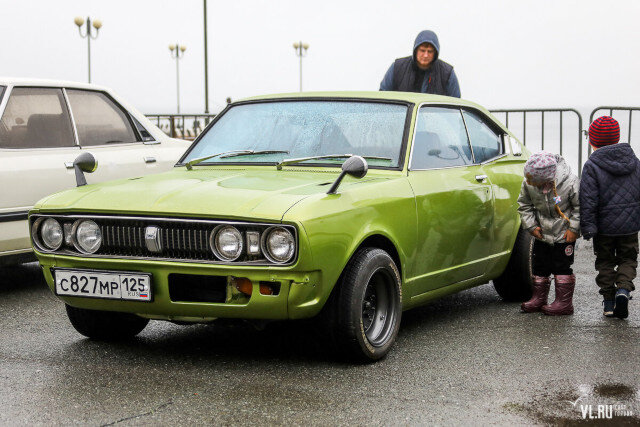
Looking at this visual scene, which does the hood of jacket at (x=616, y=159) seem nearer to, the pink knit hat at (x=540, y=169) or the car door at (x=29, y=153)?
the pink knit hat at (x=540, y=169)

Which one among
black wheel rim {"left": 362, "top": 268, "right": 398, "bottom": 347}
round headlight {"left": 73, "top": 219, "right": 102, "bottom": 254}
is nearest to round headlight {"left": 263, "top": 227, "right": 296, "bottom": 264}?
black wheel rim {"left": 362, "top": 268, "right": 398, "bottom": 347}

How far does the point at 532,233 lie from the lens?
21.7 ft

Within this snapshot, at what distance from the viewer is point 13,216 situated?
7328 mm

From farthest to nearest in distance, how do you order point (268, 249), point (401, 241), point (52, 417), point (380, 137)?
point (380, 137) → point (401, 241) → point (268, 249) → point (52, 417)

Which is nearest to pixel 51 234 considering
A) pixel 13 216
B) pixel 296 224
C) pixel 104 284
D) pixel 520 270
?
pixel 104 284

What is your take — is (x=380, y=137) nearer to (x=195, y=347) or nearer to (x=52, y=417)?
(x=195, y=347)

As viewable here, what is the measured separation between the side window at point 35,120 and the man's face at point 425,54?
3.19 meters

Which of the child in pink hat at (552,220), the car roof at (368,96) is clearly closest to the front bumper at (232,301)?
the car roof at (368,96)

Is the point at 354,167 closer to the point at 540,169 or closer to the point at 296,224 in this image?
the point at 296,224

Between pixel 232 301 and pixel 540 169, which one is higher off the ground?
pixel 540 169

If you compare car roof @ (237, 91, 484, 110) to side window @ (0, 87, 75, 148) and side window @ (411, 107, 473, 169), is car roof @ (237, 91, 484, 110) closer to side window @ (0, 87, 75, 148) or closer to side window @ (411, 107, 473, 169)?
side window @ (411, 107, 473, 169)

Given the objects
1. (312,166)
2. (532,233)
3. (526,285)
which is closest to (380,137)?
(312,166)

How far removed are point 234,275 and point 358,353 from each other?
0.83 m

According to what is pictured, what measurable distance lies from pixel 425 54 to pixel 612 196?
9.61 feet
